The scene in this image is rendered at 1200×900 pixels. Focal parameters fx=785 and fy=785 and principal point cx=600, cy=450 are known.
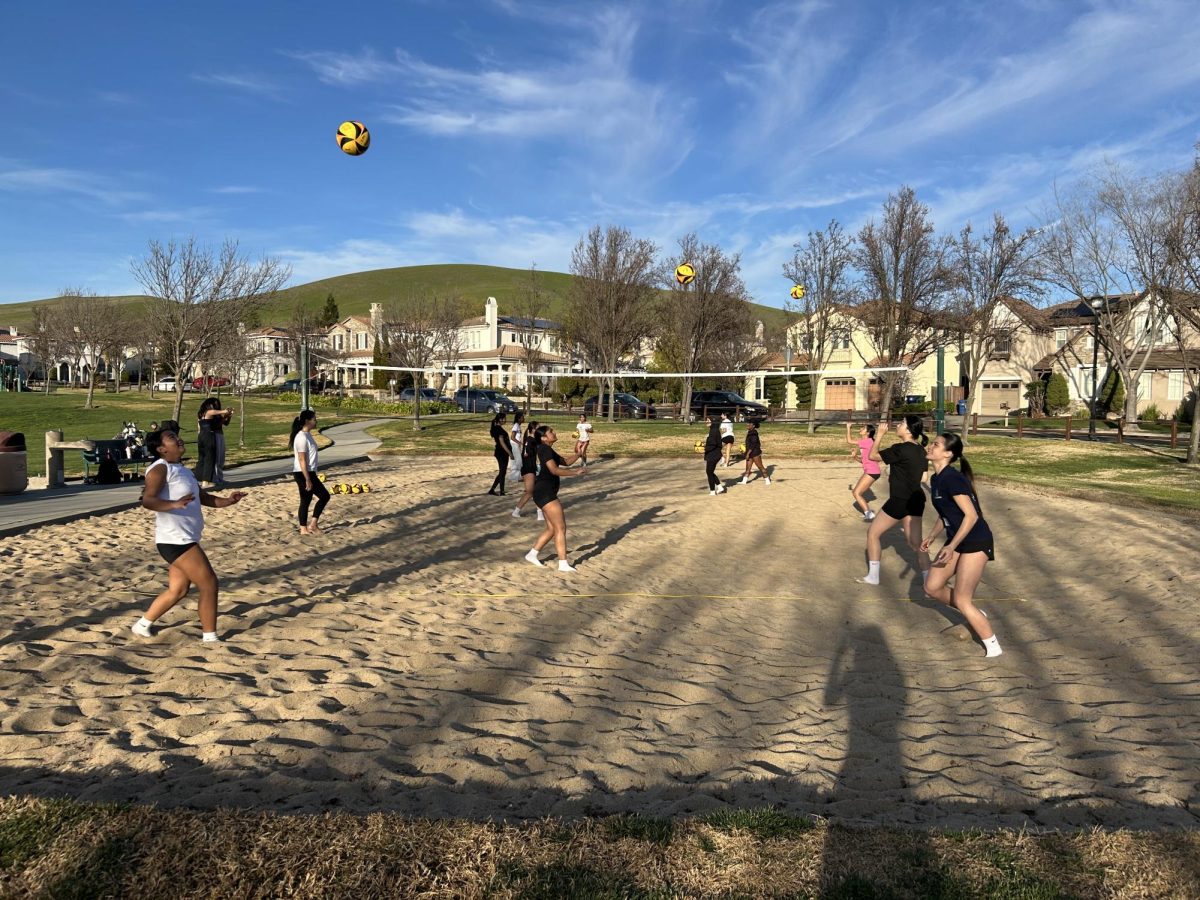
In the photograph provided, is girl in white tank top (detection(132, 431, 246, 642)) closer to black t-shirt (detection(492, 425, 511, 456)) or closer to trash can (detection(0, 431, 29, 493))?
black t-shirt (detection(492, 425, 511, 456))

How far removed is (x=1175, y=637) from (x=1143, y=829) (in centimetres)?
466

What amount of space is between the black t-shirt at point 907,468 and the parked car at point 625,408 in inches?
1313

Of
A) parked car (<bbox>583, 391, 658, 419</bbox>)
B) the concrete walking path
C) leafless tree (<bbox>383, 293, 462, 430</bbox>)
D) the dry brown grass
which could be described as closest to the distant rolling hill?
leafless tree (<bbox>383, 293, 462, 430</bbox>)

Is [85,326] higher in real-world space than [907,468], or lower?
higher

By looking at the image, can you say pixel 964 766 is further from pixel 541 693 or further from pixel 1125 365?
pixel 1125 365

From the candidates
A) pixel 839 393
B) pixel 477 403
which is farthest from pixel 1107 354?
pixel 477 403

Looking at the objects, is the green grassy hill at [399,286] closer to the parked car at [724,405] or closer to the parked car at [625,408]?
the parked car at [625,408]

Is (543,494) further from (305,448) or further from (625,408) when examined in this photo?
(625,408)

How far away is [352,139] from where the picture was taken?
55.0 ft

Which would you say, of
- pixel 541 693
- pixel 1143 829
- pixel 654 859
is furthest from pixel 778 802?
pixel 541 693

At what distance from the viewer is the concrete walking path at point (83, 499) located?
11398mm

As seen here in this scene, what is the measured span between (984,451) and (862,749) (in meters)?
24.8

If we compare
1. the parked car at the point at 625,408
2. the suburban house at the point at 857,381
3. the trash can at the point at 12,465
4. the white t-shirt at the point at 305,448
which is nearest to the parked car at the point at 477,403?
the parked car at the point at 625,408

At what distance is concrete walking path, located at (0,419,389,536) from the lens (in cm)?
1140
